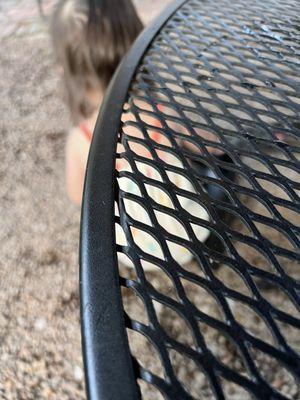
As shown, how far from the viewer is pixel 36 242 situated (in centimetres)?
189

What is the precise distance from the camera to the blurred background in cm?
145

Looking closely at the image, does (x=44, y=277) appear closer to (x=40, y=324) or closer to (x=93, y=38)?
(x=40, y=324)

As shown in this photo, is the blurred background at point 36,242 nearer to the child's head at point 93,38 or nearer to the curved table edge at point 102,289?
the child's head at point 93,38

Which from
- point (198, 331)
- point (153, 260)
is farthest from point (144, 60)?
point (198, 331)

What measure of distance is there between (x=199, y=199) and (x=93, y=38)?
1.10 metres

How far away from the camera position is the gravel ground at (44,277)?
4.05ft

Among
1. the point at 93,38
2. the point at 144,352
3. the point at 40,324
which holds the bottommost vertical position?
the point at 40,324

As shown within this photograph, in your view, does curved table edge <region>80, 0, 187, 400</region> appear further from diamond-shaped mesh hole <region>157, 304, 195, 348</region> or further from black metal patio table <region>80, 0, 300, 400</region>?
diamond-shaped mesh hole <region>157, 304, 195, 348</region>

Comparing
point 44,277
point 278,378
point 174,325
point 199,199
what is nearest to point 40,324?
point 44,277

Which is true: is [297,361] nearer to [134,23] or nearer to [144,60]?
[144,60]

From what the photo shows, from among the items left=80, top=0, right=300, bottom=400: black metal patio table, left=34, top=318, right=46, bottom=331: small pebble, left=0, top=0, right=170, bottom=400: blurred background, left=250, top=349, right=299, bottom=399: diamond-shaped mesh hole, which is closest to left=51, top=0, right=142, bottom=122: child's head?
left=80, top=0, right=300, bottom=400: black metal patio table

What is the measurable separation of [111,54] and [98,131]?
0.88 m

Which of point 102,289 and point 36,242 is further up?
point 102,289

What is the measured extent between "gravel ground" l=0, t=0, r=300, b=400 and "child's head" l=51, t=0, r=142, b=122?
22.8 inches
